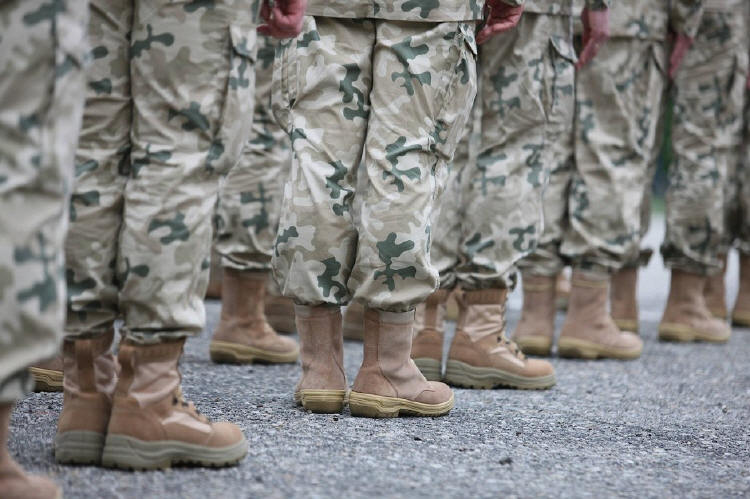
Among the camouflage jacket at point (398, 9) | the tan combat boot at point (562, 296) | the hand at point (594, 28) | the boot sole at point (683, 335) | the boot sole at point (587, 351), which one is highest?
the hand at point (594, 28)

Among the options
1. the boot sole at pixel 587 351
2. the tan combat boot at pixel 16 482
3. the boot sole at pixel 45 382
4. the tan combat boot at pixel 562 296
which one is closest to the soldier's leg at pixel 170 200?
the tan combat boot at pixel 16 482

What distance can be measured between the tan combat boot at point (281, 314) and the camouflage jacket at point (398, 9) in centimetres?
188

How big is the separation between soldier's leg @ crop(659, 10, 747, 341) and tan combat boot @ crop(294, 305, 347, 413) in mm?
2513

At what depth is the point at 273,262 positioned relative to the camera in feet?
9.22

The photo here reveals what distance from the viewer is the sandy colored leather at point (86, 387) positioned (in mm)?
2189

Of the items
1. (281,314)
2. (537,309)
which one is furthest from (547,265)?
(281,314)

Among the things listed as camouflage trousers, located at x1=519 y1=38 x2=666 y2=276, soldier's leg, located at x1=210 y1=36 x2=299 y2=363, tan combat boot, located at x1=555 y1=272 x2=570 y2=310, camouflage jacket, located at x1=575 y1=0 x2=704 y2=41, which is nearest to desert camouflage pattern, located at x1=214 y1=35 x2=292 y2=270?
soldier's leg, located at x1=210 y1=36 x2=299 y2=363

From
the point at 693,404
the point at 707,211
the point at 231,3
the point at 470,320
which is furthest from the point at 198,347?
the point at 707,211

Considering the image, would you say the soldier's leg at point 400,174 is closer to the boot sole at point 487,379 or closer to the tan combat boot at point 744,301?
the boot sole at point 487,379

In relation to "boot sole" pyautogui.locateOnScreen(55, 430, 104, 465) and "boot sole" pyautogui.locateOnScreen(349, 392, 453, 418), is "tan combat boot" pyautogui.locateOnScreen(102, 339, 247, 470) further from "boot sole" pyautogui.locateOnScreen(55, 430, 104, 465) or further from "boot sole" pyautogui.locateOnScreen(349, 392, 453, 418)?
"boot sole" pyautogui.locateOnScreen(349, 392, 453, 418)

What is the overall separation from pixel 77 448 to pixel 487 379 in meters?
1.55

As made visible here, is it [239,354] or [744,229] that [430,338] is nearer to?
[239,354]

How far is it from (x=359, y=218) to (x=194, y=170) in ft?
2.77

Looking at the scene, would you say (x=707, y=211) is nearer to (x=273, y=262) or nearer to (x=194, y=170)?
(x=273, y=262)
